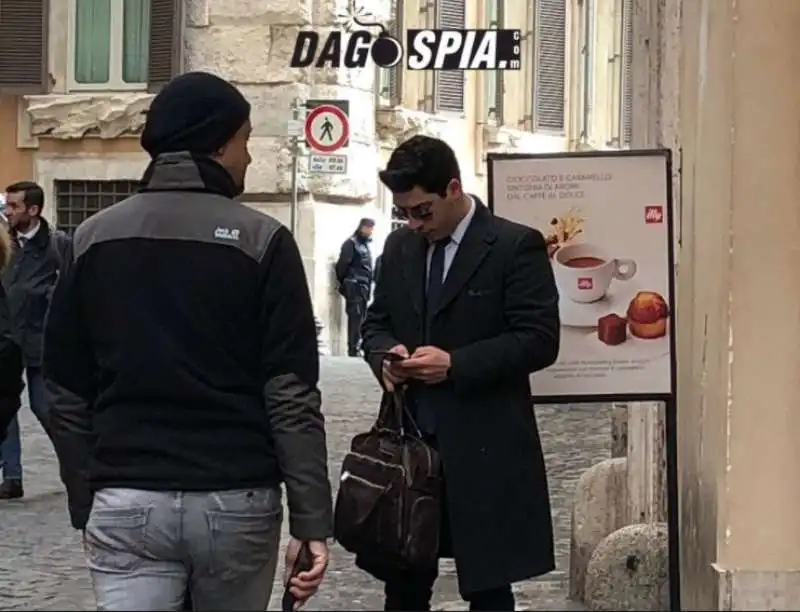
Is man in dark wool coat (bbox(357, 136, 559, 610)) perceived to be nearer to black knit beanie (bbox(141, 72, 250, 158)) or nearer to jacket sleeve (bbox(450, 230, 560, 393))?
jacket sleeve (bbox(450, 230, 560, 393))

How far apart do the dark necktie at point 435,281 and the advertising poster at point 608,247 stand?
0.87m

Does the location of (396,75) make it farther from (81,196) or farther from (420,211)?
(420,211)

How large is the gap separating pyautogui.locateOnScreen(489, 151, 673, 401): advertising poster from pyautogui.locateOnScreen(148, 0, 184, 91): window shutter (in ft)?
56.8

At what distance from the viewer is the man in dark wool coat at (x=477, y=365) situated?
5.11 metres

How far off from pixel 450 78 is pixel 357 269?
5.67 metres

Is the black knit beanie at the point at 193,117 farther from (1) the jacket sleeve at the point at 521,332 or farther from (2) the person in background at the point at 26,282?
(2) the person in background at the point at 26,282

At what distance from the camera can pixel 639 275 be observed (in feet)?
20.3

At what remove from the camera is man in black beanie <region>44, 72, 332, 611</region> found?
396 cm

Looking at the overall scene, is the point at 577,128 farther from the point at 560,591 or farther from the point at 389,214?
the point at 560,591

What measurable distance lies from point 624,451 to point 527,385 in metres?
3.21

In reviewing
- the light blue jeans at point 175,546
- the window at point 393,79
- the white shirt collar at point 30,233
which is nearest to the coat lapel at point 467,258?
the light blue jeans at point 175,546

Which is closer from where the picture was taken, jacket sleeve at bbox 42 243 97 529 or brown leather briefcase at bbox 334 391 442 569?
jacket sleeve at bbox 42 243 97 529

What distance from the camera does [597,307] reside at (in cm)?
616

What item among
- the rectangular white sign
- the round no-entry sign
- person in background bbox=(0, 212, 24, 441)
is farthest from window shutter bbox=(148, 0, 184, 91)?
person in background bbox=(0, 212, 24, 441)
